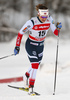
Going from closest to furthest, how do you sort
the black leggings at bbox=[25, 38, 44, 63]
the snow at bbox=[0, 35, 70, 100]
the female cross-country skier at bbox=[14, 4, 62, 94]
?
the snow at bbox=[0, 35, 70, 100] < the female cross-country skier at bbox=[14, 4, 62, 94] < the black leggings at bbox=[25, 38, 44, 63]

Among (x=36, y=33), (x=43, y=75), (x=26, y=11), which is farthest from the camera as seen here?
(x=26, y=11)

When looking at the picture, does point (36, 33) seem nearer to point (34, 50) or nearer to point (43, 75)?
point (34, 50)

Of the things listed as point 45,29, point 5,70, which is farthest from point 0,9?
point 45,29

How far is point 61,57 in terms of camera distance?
779 centimetres

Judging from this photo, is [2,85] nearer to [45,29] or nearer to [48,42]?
[45,29]

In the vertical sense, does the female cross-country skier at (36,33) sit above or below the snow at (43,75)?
above

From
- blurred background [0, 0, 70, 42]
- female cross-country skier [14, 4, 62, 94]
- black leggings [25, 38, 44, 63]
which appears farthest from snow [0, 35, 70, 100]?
blurred background [0, 0, 70, 42]

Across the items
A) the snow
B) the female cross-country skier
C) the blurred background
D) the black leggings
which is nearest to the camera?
the snow

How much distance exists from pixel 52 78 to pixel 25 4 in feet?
37.0

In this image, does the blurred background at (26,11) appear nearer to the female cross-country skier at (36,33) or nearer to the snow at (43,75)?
the snow at (43,75)

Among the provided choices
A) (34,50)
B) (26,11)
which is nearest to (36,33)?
(34,50)

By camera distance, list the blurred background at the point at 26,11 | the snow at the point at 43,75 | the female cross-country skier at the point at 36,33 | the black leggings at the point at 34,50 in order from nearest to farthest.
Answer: the snow at the point at 43,75, the female cross-country skier at the point at 36,33, the black leggings at the point at 34,50, the blurred background at the point at 26,11

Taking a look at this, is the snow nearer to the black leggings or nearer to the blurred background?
the black leggings

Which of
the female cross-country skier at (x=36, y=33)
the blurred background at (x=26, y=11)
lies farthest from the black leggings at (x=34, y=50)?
the blurred background at (x=26, y=11)
